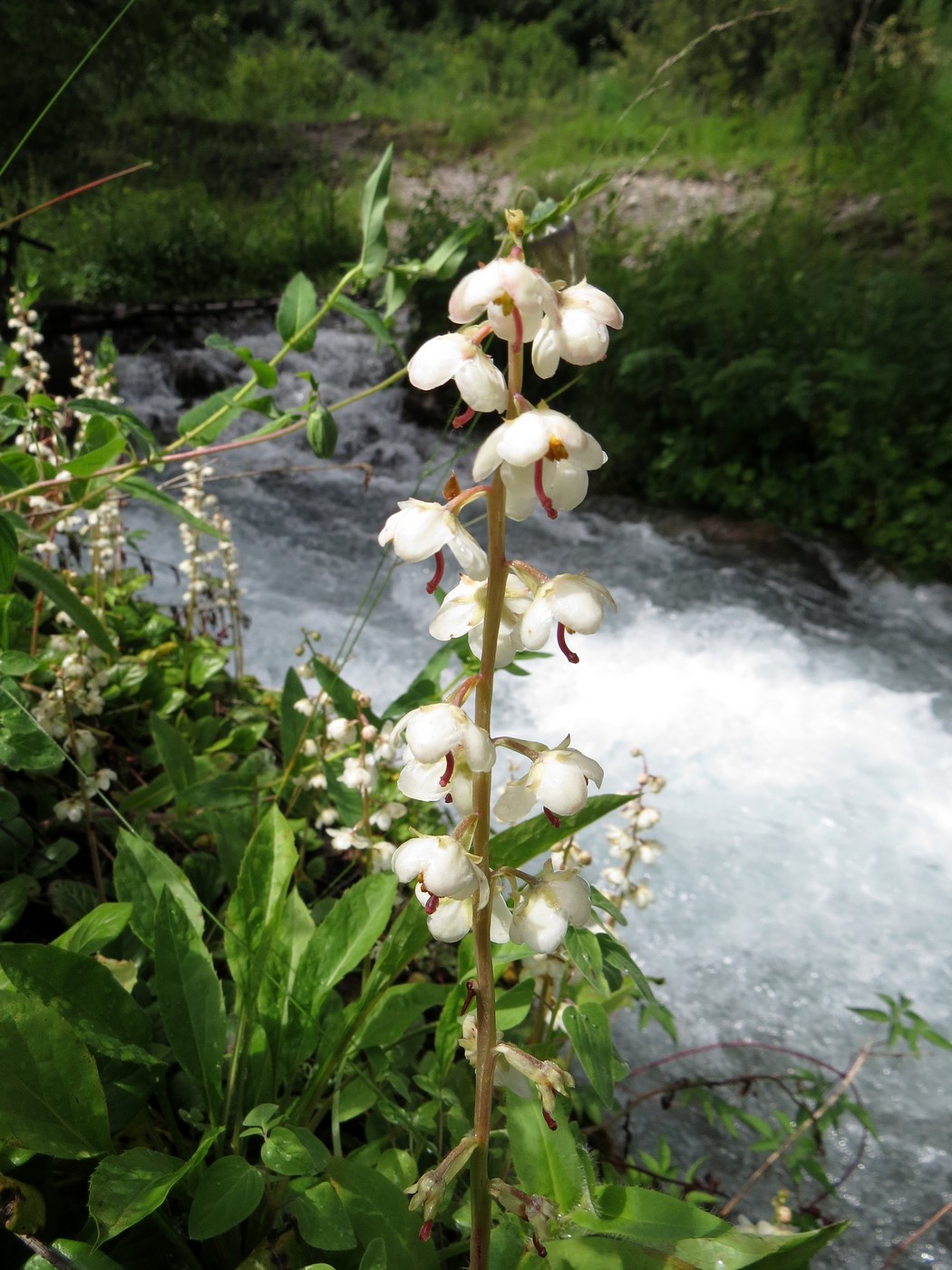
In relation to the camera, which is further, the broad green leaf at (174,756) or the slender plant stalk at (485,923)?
the broad green leaf at (174,756)

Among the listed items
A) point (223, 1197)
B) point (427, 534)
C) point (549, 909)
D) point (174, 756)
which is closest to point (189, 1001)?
point (223, 1197)

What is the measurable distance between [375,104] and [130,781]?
12.5m

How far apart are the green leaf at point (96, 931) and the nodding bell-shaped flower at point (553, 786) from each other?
0.55m

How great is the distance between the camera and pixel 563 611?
56 centimetres

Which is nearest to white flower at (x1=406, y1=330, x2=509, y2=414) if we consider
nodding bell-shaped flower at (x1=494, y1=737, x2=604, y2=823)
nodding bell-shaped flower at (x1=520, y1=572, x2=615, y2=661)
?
nodding bell-shaped flower at (x1=520, y1=572, x2=615, y2=661)

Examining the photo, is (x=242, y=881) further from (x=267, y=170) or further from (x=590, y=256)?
(x=267, y=170)

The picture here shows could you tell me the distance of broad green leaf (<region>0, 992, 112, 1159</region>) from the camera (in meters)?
0.74

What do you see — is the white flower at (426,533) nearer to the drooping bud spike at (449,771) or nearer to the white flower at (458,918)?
the drooping bud spike at (449,771)

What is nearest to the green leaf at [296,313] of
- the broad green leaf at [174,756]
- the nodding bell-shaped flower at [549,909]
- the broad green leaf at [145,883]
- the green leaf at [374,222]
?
the green leaf at [374,222]

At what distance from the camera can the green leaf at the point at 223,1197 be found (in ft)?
2.39

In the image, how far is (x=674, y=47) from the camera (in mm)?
9695

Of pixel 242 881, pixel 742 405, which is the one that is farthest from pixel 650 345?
pixel 242 881

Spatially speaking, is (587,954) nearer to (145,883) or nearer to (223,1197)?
(223,1197)

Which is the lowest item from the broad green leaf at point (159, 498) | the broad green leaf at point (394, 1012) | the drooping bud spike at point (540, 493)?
the broad green leaf at point (394, 1012)
